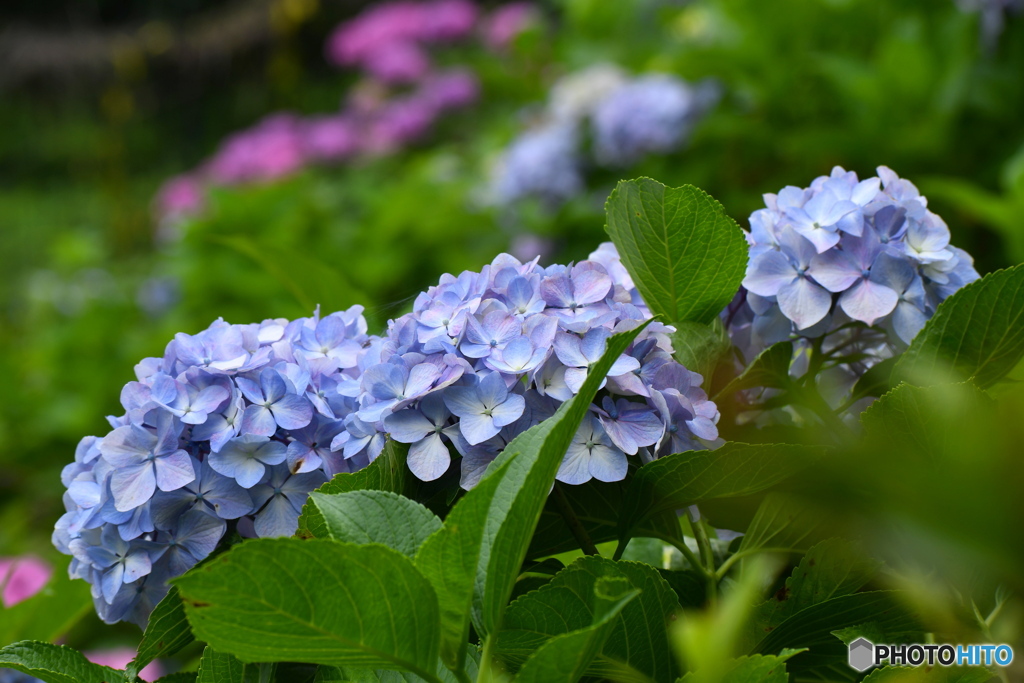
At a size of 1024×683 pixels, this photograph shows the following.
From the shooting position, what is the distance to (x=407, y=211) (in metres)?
2.40

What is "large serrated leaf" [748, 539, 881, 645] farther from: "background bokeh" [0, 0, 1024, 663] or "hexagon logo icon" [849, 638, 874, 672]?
"background bokeh" [0, 0, 1024, 663]

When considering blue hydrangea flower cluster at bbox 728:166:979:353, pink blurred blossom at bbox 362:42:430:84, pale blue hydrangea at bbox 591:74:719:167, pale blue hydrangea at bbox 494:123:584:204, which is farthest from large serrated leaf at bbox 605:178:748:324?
pink blurred blossom at bbox 362:42:430:84

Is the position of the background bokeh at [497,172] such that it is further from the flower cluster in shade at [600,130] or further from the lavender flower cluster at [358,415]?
the lavender flower cluster at [358,415]

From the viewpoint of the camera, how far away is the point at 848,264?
1.64 ft

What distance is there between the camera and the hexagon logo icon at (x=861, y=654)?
1.39ft

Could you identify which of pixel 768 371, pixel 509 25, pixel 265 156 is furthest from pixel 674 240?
pixel 265 156

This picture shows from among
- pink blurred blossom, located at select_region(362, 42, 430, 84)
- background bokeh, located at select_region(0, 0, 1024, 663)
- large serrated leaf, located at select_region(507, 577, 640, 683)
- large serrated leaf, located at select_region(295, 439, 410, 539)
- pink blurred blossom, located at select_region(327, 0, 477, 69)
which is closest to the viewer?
Result: large serrated leaf, located at select_region(507, 577, 640, 683)

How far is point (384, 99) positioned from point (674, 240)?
12.4ft

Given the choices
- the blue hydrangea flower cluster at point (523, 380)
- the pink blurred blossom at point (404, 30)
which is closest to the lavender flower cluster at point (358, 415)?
the blue hydrangea flower cluster at point (523, 380)

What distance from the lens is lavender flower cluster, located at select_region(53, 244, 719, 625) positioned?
16.7 inches

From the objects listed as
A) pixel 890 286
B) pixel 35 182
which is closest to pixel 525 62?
pixel 890 286

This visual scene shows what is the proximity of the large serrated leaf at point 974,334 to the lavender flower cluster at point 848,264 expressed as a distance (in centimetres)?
3

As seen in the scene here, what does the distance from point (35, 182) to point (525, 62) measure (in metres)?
6.99

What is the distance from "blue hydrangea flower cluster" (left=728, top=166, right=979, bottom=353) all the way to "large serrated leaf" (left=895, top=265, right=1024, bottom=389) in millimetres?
26
